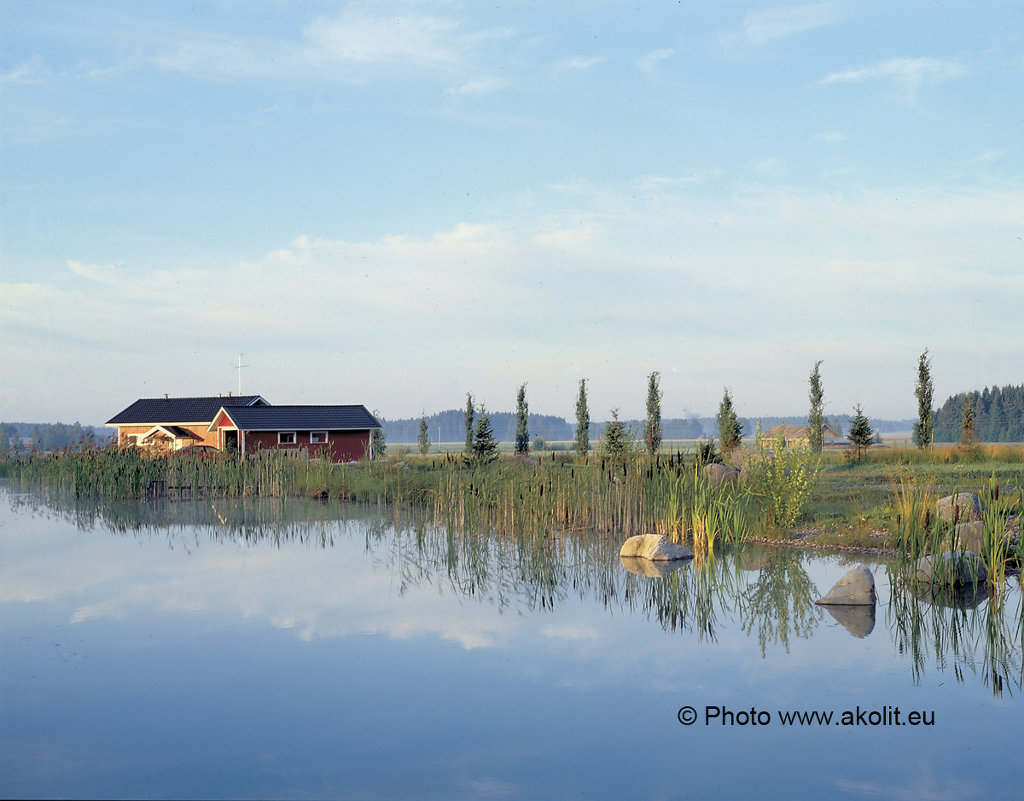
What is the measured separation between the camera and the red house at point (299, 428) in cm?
4409

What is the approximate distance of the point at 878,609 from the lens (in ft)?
29.3

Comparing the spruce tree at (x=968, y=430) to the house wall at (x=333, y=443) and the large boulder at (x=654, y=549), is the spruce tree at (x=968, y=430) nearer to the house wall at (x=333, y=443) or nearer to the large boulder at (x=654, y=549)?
the house wall at (x=333, y=443)

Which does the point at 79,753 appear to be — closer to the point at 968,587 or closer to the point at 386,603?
the point at 386,603

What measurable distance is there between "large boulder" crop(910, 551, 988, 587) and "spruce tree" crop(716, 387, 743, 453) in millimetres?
33060

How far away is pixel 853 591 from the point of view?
9195 millimetres

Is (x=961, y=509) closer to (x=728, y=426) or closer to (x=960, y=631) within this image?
(x=960, y=631)

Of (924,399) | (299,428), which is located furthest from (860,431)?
(299,428)

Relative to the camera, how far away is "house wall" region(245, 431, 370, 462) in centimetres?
4375

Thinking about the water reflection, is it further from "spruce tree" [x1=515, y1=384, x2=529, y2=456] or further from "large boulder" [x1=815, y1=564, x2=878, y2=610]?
"spruce tree" [x1=515, y1=384, x2=529, y2=456]

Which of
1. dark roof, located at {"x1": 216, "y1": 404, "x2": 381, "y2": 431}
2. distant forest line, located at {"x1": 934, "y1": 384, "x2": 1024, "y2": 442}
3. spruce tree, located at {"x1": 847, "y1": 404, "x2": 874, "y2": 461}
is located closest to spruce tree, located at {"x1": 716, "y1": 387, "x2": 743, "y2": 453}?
spruce tree, located at {"x1": 847, "y1": 404, "x2": 874, "y2": 461}

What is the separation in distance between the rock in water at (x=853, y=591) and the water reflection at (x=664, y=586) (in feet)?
0.60

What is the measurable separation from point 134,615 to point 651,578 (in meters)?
5.76

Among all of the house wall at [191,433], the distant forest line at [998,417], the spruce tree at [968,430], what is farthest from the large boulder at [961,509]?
the distant forest line at [998,417]

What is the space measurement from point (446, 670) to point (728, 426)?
41.5 metres
